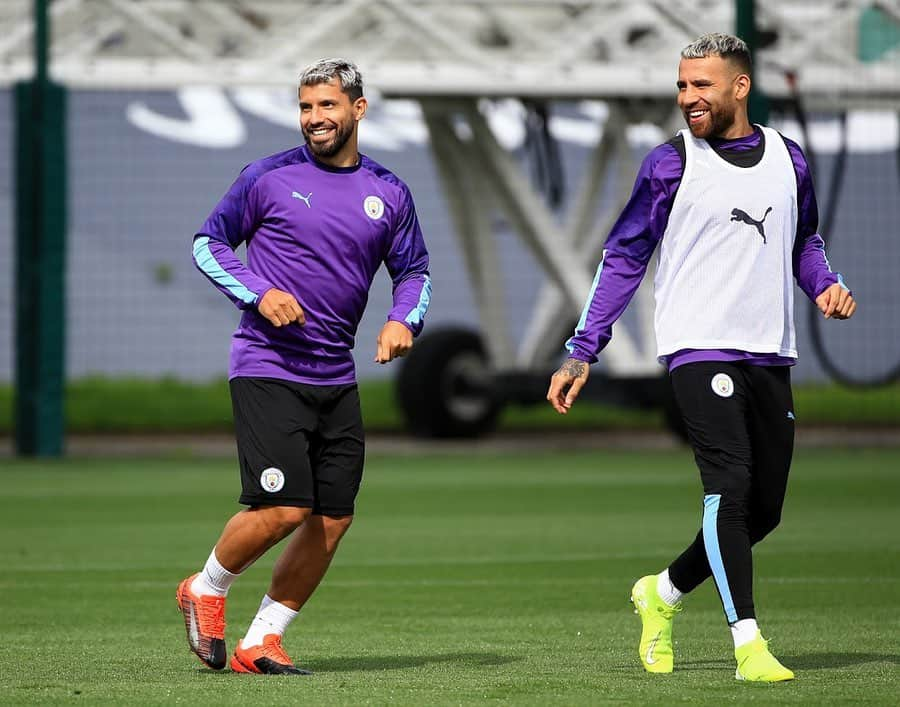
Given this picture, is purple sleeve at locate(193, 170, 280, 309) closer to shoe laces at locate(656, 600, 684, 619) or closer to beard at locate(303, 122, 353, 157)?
beard at locate(303, 122, 353, 157)

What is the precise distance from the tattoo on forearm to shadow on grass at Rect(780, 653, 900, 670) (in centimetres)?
114

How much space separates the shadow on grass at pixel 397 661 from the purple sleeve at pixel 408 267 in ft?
3.47

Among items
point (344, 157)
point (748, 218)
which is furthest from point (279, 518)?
point (748, 218)

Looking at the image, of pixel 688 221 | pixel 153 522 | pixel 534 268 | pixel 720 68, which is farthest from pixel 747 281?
pixel 534 268

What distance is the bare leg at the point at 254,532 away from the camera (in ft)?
20.3

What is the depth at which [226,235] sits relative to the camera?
6332 millimetres

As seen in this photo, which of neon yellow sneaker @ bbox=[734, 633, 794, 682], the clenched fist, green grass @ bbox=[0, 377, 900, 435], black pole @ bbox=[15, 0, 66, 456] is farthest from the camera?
green grass @ bbox=[0, 377, 900, 435]

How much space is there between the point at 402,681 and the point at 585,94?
1298cm

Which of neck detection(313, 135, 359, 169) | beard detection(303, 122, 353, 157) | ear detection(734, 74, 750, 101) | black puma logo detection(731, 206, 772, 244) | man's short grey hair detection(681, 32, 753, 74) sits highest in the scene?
man's short grey hair detection(681, 32, 753, 74)

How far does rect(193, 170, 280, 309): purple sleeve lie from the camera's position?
6242 millimetres

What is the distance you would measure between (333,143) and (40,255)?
11481 mm

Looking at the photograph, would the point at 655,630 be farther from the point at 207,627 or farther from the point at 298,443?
the point at 207,627

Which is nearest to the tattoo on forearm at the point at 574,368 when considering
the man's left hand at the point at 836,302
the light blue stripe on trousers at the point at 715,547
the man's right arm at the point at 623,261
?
the man's right arm at the point at 623,261

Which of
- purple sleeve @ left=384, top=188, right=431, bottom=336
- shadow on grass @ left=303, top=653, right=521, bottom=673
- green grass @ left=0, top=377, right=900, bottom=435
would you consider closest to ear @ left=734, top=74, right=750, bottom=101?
purple sleeve @ left=384, top=188, right=431, bottom=336
